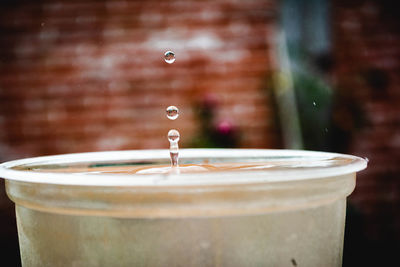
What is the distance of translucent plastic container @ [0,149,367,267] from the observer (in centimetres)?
35

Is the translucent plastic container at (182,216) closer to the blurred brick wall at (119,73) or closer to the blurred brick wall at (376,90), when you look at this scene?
the blurred brick wall at (119,73)

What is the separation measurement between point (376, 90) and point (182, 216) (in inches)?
79.7

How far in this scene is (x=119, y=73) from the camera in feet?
6.96

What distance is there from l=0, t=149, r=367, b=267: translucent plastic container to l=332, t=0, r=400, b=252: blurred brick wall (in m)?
1.89

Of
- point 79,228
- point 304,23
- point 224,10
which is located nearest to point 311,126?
point 304,23

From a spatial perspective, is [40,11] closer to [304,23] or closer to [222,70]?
[222,70]

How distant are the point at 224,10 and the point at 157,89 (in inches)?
18.3

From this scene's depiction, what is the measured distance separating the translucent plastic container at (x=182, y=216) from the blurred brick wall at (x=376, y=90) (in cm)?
189

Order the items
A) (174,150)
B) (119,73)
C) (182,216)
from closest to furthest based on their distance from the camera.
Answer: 1. (182,216)
2. (174,150)
3. (119,73)

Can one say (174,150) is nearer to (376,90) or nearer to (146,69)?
(146,69)

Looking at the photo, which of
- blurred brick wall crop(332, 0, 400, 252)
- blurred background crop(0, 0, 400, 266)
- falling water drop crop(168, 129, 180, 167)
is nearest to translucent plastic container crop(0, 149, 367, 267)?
falling water drop crop(168, 129, 180, 167)

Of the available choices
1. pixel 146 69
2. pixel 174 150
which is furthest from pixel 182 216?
pixel 146 69

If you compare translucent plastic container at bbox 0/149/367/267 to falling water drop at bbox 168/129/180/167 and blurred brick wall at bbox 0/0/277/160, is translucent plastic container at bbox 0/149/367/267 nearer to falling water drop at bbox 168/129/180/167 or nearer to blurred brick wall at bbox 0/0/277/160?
falling water drop at bbox 168/129/180/167

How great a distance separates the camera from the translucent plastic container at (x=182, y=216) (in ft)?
1.14
